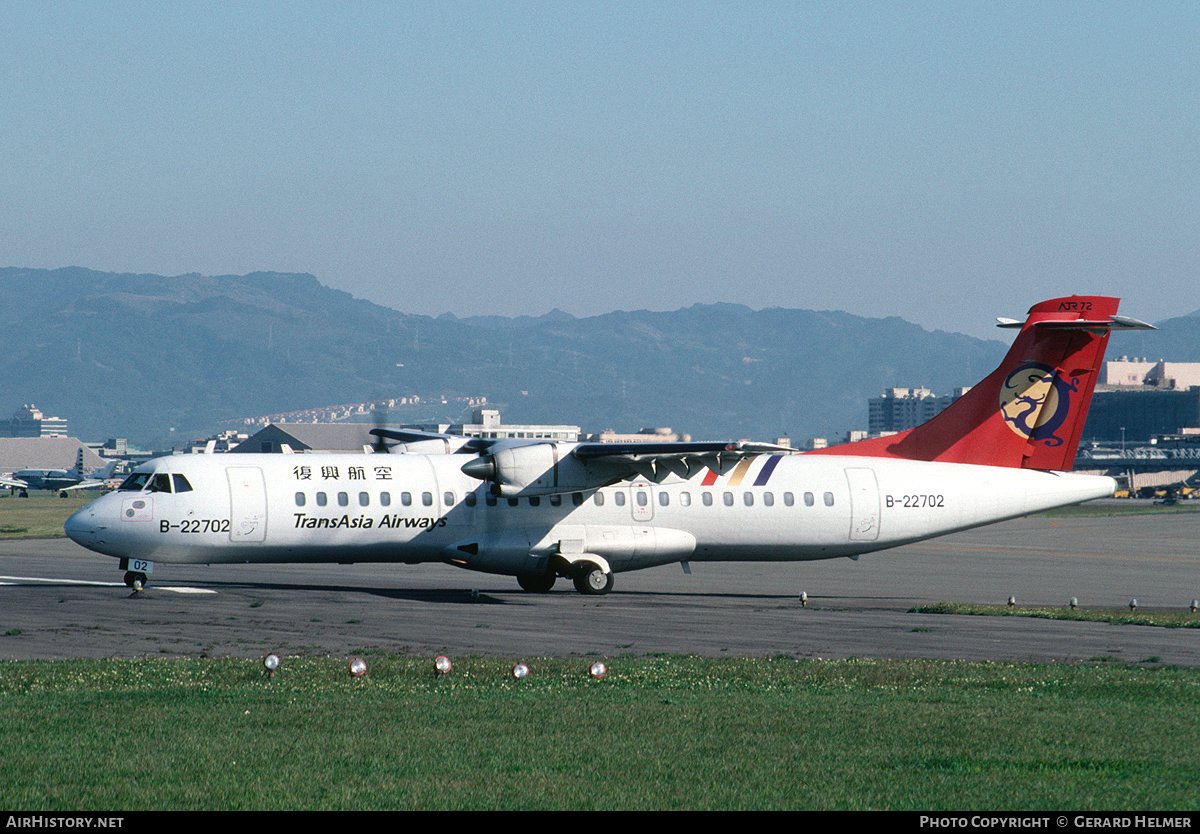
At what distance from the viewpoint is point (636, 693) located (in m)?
15.6

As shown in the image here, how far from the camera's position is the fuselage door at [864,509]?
33.1m

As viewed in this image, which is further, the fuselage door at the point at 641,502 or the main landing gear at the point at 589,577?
the fuselage door at the point at 641,502

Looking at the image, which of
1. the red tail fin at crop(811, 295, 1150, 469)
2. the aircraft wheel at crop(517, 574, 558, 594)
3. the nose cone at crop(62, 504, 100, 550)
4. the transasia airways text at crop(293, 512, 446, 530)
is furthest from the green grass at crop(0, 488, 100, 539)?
the red tail fin at crop(811, 295, 1150, 469)

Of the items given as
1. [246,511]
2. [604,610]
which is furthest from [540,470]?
[246,511]

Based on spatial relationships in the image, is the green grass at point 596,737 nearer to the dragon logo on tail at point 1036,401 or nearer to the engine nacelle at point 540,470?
the engine nacelle at point 540,470

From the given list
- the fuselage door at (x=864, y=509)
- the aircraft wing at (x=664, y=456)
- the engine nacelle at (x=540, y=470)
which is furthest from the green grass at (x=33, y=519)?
the fuselage door at (x=864, y=509)

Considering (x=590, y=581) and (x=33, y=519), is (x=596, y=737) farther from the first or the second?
(x=33, y=519)

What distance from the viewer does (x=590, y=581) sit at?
31.2 m

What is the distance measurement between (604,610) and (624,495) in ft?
17.5

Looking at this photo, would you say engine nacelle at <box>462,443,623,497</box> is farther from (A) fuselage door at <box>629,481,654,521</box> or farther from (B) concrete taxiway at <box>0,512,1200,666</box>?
(B) concrete taxiway at <box>0,512,1200,666</box>

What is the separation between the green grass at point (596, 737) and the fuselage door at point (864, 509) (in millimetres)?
14705

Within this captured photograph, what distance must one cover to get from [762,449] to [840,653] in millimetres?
8304

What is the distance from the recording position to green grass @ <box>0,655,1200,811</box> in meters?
10.2
